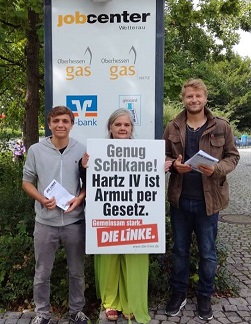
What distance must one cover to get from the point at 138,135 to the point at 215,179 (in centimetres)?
112

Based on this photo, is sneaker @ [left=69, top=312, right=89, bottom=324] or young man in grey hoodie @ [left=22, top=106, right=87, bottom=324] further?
sneaker @ [left=69, top=312, right=89, bottom=324]

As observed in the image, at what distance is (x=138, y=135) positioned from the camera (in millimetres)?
4016

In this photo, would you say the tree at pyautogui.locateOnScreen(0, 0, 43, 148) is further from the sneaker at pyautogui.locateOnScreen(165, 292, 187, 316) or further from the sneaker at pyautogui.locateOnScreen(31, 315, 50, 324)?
the sneaker at pyautogui.locateOnScreen(165, 292, 187, 316)

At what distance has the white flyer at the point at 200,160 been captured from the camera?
285cm

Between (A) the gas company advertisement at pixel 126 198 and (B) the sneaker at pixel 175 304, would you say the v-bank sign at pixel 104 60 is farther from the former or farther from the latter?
(B) the sneaker at pixel 175 304

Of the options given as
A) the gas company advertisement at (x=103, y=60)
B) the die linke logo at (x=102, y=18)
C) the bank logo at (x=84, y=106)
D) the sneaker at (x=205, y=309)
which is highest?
the die linke logo at (x=102, y=18)

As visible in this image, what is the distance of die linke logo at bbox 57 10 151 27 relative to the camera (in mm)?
3859

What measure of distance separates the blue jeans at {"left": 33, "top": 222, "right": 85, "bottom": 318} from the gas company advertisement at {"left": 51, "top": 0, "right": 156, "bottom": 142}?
1.26 metres

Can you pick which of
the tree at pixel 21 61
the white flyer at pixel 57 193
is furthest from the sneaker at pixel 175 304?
the tree at pixel 21 61

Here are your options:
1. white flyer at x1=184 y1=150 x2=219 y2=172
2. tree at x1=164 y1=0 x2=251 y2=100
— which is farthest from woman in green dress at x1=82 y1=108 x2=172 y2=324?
tree at x1=164 y1=0 x2=251 y2=100

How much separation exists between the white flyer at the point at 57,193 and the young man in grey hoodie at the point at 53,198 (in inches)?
1.1

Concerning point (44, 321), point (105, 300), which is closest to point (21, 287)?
point (44, 321)

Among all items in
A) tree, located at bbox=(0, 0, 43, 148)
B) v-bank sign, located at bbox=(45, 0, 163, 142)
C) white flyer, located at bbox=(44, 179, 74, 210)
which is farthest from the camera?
tree, located at bbox=(0, 0, 43, 148)

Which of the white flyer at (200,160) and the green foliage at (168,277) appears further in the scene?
the green foliage at (168,277)
